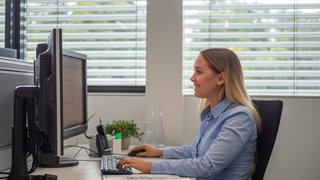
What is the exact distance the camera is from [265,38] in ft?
8.98

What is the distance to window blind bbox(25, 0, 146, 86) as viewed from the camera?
2918mm

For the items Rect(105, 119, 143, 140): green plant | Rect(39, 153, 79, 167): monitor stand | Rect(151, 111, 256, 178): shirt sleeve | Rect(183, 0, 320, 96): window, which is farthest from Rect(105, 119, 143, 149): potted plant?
Rect(151, 111, 256, 178): shirt sleeve

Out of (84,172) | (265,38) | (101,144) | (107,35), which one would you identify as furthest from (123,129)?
(265,38)

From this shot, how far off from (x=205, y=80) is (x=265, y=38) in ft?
3.54

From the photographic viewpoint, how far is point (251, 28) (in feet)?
9.00

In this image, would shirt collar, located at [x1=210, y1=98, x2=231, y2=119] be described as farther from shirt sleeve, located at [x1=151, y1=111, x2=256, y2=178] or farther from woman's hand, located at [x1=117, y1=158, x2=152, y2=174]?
woman's hand, located at [x1=117, y1=158, x2=152, y2=174]

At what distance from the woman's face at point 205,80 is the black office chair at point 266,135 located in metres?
0.26

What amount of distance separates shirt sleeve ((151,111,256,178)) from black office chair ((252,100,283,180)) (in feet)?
0.48

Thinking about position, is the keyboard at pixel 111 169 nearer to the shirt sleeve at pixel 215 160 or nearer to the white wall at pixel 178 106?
the shirt sleeve at pixel 215 160

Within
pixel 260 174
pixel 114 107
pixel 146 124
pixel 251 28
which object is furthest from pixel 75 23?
pixel 260 174

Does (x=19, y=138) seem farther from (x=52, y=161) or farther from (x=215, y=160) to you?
(x=215, y=160)

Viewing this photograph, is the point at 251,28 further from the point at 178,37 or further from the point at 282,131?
the point at 282,131

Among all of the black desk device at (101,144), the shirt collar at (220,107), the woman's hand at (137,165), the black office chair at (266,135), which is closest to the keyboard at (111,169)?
the woman's hand at (137,165)

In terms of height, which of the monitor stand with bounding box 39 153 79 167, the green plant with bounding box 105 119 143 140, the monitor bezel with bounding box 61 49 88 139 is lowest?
the monitor stand with bounding box 39 153 79 167
